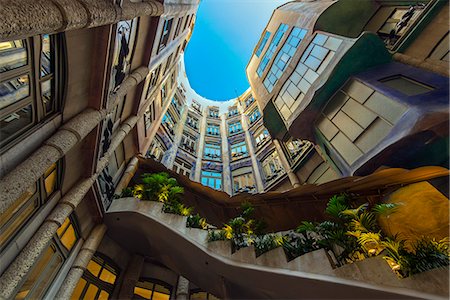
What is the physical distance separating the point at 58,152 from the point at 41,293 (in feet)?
14.4

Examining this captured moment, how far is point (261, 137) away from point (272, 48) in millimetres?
8825

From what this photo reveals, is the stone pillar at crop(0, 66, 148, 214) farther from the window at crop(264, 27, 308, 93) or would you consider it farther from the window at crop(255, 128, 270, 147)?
the window at crop(255, 128, 270, 147)

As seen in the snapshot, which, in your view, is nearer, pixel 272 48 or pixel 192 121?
pixel 272 48

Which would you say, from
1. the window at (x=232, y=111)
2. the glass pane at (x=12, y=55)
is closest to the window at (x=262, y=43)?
the window at (x=232, y=111)

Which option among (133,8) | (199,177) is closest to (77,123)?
(133,8)

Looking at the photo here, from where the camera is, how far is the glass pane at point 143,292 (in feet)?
32.2

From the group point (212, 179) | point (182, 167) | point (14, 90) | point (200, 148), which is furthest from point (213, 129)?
point (14, 90)

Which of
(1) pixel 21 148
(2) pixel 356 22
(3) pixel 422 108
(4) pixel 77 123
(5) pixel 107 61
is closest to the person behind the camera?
(1) pixel 21 148

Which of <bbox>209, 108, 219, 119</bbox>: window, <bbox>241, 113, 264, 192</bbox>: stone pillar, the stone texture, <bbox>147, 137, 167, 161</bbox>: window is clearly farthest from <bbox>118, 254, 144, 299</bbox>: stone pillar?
<bbox>209, 108, 219, 119</bbox>: window

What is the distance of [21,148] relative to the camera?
4996mm

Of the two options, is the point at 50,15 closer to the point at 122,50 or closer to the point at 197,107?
the point at 122,50

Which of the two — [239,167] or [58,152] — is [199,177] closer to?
[239,167]

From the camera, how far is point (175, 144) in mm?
21609

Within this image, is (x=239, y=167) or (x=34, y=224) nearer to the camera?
(x=34, y=224)
